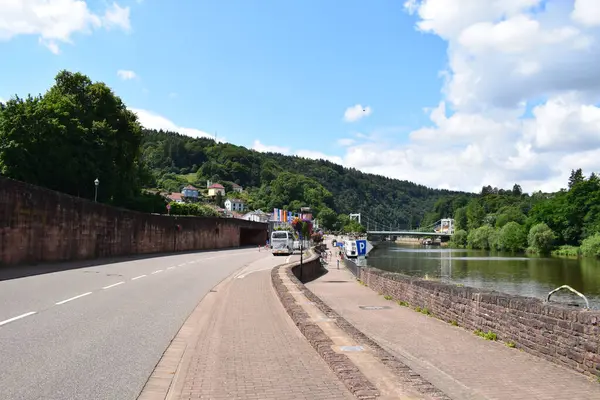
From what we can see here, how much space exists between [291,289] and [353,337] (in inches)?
348

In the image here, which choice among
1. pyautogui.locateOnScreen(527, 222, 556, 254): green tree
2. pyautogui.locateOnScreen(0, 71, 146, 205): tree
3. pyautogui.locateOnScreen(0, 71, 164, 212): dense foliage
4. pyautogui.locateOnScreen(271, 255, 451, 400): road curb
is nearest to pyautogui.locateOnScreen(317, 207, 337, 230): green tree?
pyautogui.locateOnScreen(527, 222, 556, 254): green tree

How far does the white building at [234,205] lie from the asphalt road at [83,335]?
6812 inches

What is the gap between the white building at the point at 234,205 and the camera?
189875mm

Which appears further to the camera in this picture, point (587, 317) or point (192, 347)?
point (192, 347)

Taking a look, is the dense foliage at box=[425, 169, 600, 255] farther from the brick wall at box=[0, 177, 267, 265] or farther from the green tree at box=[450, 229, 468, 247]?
the brick wall at box=[0, 177, 267, 265]

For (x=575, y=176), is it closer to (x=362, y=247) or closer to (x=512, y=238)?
(x=512, y=238)

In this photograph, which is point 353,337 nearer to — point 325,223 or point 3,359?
point 3,359

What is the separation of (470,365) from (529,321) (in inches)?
61.8

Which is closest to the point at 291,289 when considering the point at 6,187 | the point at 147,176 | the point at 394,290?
the point at 394,290

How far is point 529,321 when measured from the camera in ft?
30.3

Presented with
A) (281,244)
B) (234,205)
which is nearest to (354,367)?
(281,244)

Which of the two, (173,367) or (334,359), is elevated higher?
(334,359)

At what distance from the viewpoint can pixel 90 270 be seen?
23.8m

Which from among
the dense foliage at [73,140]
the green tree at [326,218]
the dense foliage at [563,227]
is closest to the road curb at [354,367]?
the dense foliage at [73,140]
